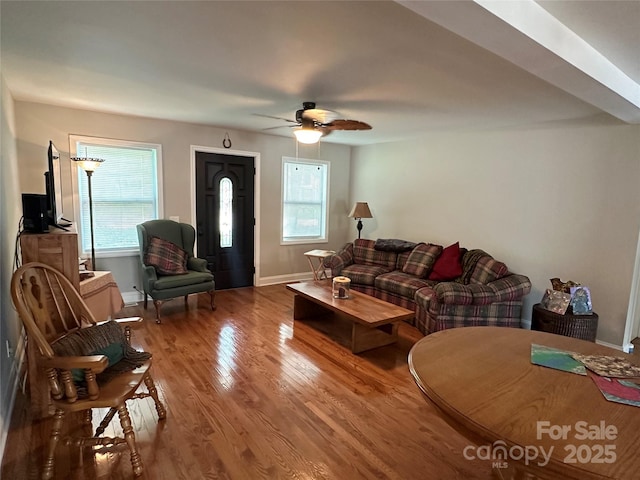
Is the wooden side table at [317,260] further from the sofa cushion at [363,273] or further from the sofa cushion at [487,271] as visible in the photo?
the sofa cushion at [487,271]

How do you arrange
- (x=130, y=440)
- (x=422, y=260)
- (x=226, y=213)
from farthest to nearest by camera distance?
1. (x=226, y=213)
2. (x=422, y=260)
3. (x=130, y=440)

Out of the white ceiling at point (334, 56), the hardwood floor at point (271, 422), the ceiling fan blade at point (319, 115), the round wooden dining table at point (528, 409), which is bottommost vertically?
the hardwood floor at point (271, 422)

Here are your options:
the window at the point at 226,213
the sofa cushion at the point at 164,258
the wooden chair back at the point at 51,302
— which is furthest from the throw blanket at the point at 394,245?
the wooden chair back at the point at 51,302

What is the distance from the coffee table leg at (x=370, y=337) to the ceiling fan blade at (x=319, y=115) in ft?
6.29

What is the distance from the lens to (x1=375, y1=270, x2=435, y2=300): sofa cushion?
4.25 m

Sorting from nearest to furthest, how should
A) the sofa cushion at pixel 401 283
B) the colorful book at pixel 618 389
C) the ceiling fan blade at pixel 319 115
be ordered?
1. the colorful book at pixel 618 389
2. the ceiling fan blade at pixel 319 115
3. the sofa cushion at pixel 401 283

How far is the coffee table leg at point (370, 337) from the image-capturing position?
130 inches

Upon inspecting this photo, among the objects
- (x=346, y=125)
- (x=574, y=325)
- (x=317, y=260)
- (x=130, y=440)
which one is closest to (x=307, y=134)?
(x=346, y=125)

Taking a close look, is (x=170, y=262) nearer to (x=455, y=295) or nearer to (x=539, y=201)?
(x=455, y=295)

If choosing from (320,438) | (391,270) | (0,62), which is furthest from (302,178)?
(320,438)

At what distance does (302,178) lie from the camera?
19.8 ft

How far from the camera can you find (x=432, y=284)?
431 centimetres

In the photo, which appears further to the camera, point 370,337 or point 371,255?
point 371,255

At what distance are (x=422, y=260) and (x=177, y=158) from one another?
355cm
